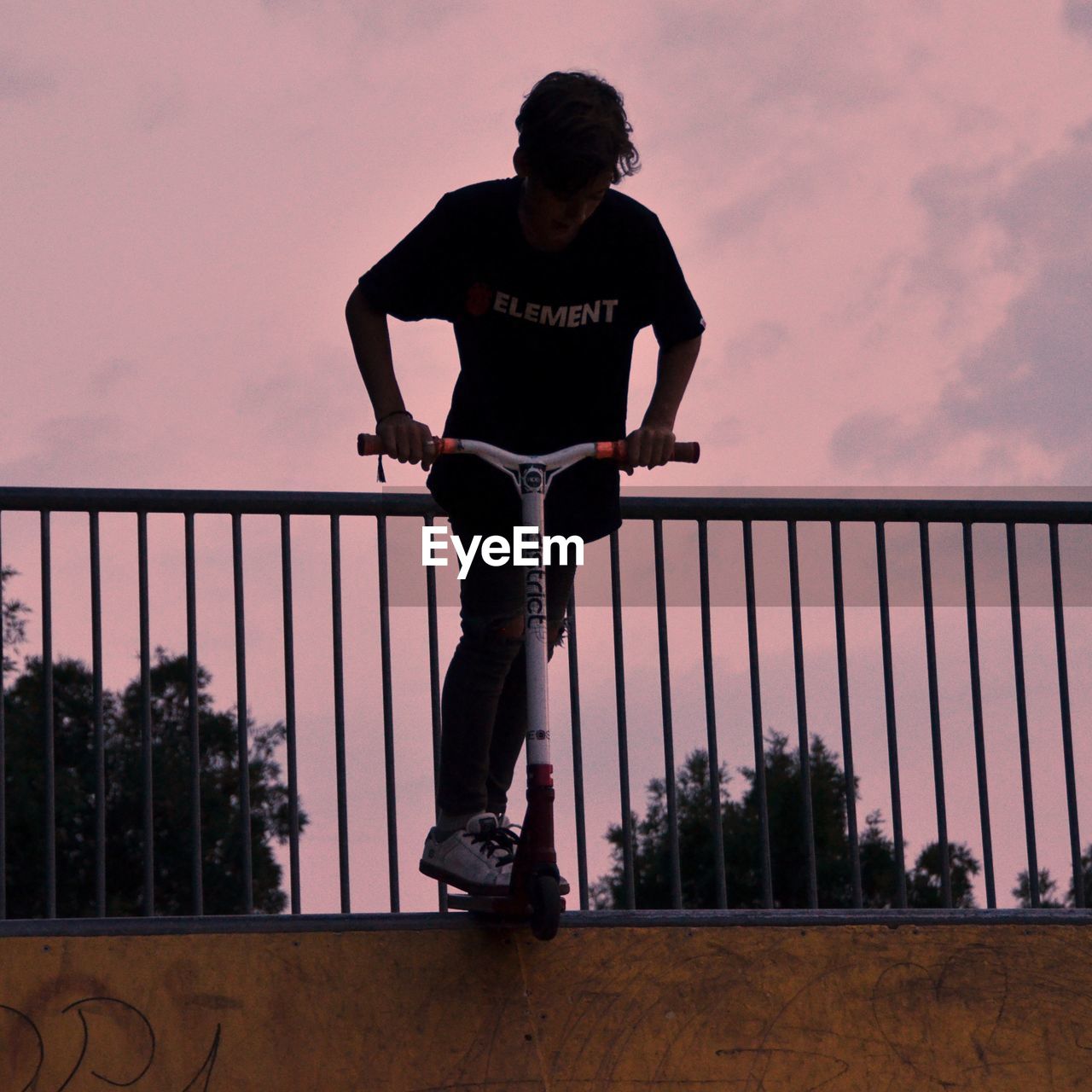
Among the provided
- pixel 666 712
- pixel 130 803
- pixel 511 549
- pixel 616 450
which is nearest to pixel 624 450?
pixel 616 450

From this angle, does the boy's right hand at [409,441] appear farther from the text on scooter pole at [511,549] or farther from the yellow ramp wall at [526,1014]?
the yellow ramp wall at [526,1014]

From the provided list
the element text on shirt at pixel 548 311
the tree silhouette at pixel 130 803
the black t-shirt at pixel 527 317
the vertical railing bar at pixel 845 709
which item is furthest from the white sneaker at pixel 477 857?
the tree silhouette at pixel 130 803

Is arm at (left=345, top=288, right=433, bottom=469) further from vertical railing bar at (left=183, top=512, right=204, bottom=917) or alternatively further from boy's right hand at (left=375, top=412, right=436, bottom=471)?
vertical railing bar at (left=183, top=512, right=204, bottom=917)

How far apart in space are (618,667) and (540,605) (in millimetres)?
1683

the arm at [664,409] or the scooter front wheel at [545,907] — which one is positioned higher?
the arm at [664,409]

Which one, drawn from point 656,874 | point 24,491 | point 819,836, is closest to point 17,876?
point 656,874

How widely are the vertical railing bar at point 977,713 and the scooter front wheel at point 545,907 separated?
2.19 meters

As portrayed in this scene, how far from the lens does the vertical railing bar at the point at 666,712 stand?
516 cm

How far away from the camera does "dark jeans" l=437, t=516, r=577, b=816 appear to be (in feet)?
12.9

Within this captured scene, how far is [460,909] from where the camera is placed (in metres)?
3.99

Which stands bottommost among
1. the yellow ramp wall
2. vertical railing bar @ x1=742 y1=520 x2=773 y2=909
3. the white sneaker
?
the yellow ramp wall

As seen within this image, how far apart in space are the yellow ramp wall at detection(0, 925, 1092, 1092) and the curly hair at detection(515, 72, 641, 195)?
1.75 metres

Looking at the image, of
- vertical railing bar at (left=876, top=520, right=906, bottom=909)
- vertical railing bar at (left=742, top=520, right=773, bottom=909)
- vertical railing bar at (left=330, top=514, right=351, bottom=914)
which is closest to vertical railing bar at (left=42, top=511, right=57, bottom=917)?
vertical railing bar at (left=330, top=514, right=351, bottom=914)

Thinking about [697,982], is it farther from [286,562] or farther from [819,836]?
[819,836]
